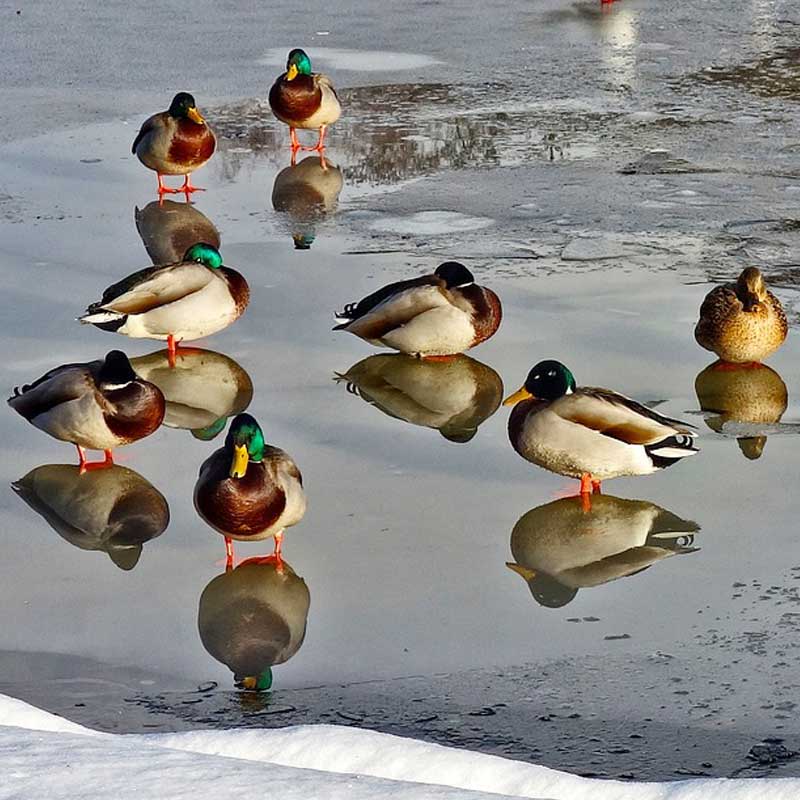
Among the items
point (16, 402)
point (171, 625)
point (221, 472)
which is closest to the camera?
point (171, 625)

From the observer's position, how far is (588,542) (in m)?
5.51

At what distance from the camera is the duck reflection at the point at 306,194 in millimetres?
9086

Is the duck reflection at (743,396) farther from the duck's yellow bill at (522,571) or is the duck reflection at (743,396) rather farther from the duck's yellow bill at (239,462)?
the duck's yellow bill at (239,462)

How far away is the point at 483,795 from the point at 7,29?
12770 millimetres

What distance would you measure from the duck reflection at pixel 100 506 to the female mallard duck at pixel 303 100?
5.04 meters

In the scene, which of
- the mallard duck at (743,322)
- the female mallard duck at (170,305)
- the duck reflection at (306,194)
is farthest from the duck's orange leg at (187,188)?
the mallard duck at (743,322)

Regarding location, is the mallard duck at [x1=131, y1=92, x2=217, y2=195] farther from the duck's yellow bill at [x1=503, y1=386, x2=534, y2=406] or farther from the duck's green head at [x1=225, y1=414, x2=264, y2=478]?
the duck's green head at [x1=225, y1=414, x2=264, y2=478]

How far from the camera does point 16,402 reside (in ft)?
20.5

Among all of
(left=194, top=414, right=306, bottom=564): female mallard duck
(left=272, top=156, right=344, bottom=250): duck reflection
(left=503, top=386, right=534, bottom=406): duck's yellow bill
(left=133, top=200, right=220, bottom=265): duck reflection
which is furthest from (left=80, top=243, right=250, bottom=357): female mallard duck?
(left=194, top=414, right=306, bottom=564): female mallard duck

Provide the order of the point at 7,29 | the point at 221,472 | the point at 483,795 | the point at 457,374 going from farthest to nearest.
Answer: the point at 7,29, the point at 457,374, the point at 221,472, the point at 483,795

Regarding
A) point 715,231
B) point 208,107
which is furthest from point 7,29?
point 715,231

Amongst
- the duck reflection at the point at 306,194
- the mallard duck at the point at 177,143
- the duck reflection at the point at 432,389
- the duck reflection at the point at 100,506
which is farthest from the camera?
the mallard duck at the point at 177,143

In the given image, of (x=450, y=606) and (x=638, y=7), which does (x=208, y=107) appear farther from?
(x=450, y=606)

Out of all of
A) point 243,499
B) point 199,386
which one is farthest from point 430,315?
point 243,499
